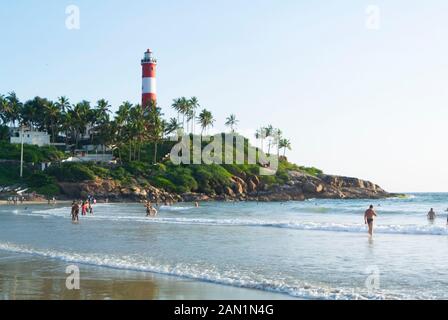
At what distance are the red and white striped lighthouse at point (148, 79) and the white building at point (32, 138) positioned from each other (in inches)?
752

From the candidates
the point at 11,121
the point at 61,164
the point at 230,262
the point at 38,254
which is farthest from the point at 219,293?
the point at 11,121

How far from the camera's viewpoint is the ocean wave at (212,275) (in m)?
11.5

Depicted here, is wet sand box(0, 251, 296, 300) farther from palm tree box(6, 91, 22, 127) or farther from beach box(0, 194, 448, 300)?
palm tree box(6, 91, 22, 127)

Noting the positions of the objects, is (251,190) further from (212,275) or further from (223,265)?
(212,275)

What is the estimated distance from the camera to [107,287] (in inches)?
480

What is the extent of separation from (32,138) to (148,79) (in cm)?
2355

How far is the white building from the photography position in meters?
92.9

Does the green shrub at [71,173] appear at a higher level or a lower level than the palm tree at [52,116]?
→ lower

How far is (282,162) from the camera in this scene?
121 meters

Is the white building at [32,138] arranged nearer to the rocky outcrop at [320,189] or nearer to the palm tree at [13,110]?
the palm tree at [13,110]

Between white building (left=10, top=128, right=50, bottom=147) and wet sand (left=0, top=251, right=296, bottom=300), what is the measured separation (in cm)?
8302

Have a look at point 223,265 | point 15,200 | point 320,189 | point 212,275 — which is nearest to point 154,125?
point 15,200

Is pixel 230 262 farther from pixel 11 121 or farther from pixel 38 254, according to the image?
pixel 11 121

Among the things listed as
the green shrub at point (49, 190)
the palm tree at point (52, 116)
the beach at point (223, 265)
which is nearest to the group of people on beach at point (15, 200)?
the green shrub at point (49, 190)
